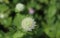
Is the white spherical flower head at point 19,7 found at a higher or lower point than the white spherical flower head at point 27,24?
higher

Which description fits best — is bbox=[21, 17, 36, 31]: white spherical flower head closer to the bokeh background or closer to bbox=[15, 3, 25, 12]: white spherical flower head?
the bokeh background

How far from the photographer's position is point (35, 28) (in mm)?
1339

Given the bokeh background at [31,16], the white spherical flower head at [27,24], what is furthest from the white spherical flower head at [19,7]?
the white spherical flower head at [27,24]

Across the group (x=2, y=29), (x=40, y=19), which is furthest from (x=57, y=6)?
(x=2, y=29)

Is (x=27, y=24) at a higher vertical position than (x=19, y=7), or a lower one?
lower

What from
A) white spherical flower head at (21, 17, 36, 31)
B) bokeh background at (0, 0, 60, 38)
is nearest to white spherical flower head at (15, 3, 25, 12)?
bokeh background at (0, 0, 60, 38)

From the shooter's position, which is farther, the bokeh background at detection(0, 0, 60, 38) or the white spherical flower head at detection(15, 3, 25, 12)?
the white spherical flower head at detection(15, 3, 25, 12)

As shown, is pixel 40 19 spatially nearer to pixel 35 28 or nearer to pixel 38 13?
pixel 38 13

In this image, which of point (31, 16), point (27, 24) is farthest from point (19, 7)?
point (27, 24)

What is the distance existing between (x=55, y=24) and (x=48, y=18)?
116 mm

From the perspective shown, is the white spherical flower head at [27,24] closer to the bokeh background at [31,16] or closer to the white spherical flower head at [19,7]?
the bokeh background at [31,16]

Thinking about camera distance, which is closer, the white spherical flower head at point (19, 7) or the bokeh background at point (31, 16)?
the bokeh background at point (31, 16)

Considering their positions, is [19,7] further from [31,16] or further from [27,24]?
[27,24]

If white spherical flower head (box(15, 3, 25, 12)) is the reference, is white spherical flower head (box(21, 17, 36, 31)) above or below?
below
